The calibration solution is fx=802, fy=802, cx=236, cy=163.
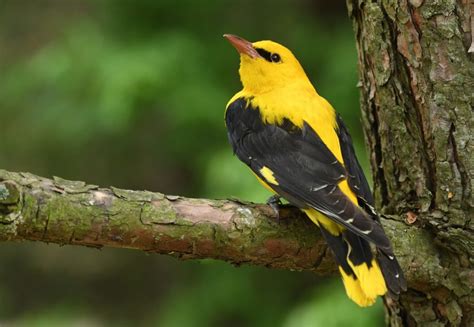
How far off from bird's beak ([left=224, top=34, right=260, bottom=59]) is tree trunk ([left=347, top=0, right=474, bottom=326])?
82 cm

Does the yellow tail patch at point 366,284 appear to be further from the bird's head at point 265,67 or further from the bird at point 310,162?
the bird's head at point 265,67

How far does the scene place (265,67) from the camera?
406 centimetres

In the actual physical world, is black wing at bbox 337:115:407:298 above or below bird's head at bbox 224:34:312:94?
below

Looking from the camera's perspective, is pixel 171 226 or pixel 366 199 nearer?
pixel 171 226

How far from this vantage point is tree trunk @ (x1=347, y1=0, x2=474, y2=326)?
121 inches

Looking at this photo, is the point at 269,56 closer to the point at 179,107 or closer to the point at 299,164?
the point at 299,164

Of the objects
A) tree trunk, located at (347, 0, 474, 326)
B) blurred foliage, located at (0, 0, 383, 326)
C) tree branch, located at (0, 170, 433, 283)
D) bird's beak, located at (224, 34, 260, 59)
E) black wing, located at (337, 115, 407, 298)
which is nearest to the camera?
tree branch, located at (0, 170, 433, 283)

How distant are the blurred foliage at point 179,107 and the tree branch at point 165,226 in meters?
1.20

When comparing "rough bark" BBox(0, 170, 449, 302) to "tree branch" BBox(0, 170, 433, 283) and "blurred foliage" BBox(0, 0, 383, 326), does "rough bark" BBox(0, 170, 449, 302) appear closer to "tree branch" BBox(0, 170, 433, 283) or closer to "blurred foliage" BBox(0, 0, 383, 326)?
"tree branch" BBox(0, 170, 433, 283)

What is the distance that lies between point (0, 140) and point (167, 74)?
7.99 ft

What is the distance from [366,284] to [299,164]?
0.65m

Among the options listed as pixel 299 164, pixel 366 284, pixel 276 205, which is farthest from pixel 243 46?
pixel 366 284


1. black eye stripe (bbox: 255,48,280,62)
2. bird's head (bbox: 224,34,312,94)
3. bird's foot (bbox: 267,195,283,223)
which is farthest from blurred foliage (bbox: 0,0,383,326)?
bird's foot (bbox: 267,195,283,223)

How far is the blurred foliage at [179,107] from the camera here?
493cm
